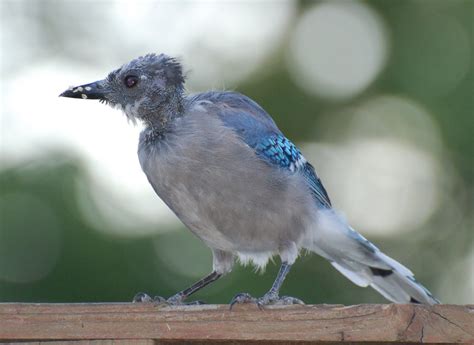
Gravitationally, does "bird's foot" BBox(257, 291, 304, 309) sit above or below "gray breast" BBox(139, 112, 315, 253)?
below

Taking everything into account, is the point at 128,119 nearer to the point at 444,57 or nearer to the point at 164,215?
the point at 164,215

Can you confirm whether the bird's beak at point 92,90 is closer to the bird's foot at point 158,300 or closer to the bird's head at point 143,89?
the bird's head at point 143,89

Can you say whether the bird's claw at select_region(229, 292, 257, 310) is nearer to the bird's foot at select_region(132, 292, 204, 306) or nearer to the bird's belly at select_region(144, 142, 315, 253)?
the bird's foot at select_region(132, 292, 204, 306)

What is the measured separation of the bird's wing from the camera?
186 inches

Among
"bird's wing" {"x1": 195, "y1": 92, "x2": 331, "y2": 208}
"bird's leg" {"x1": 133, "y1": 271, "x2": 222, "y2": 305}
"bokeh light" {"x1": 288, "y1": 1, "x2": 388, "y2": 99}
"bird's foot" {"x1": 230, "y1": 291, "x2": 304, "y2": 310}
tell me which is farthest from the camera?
"bokeh light" {"x1": 288, "y1": 1, "x2": 388, "y2": 99}

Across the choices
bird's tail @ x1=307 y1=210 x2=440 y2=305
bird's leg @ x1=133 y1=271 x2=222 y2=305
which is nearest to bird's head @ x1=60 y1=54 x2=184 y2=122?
bird's leg @ x1=133 y1=271 x2=222 y2=305

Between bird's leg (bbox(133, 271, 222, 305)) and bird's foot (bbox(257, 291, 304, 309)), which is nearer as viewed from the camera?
bird's foot (bbox(257, 291, 304, 309))

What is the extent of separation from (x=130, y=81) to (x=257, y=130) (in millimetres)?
605

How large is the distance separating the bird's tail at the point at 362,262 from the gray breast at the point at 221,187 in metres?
0.36

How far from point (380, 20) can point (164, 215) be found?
2.38m

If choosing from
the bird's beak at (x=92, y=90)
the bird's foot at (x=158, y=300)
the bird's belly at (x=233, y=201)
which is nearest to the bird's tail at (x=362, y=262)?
the bird's belly at (x=233, y=201)

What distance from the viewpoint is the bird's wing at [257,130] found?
4.73 meters

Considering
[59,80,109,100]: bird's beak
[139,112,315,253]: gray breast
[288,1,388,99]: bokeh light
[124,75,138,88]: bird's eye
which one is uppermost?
[288,1,388,99]: bokeh light

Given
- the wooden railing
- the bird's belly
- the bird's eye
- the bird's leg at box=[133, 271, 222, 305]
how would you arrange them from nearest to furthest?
the wooden railing < the bird's leg at box=[133, 271, 222, 305] < the bird's belly < the bird's eye
